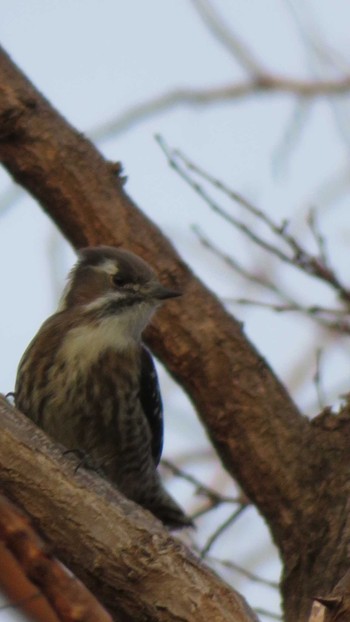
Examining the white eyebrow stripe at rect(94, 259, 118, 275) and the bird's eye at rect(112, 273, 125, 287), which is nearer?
the white eyebrow stripe at rect(94, 259, 118, 275)

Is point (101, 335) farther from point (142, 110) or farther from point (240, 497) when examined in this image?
point (142, 110)

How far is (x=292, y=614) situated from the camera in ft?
15.1

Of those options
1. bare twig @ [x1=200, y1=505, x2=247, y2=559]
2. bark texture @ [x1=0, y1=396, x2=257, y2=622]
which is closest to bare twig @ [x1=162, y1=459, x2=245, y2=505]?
bare twig @ [x1=200, y1=505, x2=247, y2=559]

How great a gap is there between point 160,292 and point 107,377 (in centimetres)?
47

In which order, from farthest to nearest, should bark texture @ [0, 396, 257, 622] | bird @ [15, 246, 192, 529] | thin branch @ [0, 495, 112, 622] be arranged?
bird @ [15, 246, 192, 529]
bark texture @ [0, 396, 257, 622]
thin branch @ [0, 495, 112, 622]

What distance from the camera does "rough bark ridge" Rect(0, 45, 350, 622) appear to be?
4.84 metres

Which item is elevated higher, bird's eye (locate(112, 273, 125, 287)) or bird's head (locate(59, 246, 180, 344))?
bird's eye (locate(112, 273, 125, 287))

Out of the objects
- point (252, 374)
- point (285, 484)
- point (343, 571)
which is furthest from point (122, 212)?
point (343, 571)

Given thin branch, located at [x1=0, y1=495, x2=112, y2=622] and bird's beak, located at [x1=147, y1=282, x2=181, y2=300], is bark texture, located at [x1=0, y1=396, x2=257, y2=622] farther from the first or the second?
bird's beak, located at [x1=147, y1=282, x2=181, y2=300]

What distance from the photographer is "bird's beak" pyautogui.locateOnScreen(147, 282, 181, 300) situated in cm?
510

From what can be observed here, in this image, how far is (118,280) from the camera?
543 cm

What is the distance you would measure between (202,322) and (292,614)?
4.30 feet

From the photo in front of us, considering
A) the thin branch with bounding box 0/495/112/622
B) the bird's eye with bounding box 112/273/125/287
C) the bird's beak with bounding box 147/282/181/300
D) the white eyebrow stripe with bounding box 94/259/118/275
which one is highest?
the bird's eye with bounding box 112/273/125/287

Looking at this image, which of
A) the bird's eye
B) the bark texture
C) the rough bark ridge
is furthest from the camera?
the bird's eye
